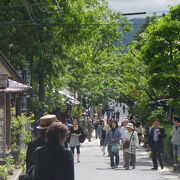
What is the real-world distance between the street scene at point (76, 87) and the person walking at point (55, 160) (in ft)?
0.04

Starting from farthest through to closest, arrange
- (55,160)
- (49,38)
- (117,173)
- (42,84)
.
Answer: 1. (42,84)
2. (49,38)
3. (117,173)
4. (55,160)

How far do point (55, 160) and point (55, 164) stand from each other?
5 centimetres

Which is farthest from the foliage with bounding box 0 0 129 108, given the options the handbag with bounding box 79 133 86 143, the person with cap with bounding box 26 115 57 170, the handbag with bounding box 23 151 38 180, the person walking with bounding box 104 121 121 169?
the handbag with bounding box 23 151 38 180

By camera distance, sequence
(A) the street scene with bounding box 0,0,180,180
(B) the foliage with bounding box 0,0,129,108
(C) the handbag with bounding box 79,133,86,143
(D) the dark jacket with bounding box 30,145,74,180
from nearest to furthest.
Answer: (D) the dark jacket with bounding box 30,145,74,180
(A) the street scene with bounding box 0,0,180,180
(C) the handbag with bounding box 79,133,86,143
(B) the foliage with bounding box 0,0,129,108

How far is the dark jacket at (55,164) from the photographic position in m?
8.55

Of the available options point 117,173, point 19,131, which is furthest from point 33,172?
point 19,131

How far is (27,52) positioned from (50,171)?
27913 millimetres

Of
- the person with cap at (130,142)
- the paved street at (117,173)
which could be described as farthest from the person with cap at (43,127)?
the person with cap at (130,142)

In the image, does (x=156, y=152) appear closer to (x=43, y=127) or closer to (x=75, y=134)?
(x=75, y=134)

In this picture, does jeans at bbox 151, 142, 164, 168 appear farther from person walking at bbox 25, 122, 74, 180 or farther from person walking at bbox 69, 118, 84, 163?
person walking at bbox 25, 122, 74, 180

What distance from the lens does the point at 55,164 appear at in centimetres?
857

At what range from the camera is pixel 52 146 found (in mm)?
8586

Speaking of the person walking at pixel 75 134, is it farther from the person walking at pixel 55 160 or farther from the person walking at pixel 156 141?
the person walking at pixel 55 160

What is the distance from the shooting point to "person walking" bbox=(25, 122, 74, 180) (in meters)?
8.55
